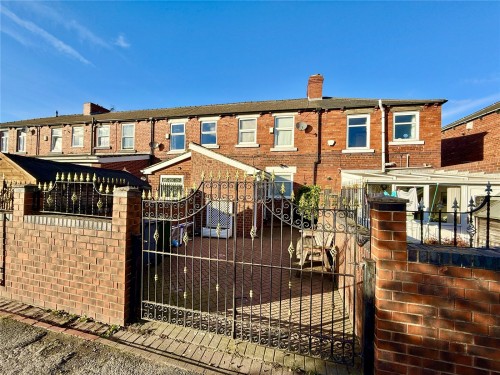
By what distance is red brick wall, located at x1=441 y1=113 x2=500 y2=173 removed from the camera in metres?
10.5

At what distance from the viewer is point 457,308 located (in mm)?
2168

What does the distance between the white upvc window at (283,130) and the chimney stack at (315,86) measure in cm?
263

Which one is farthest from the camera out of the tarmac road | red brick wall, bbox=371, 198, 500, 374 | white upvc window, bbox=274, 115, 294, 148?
white upvc window, bbox=274, 115, 294, 148

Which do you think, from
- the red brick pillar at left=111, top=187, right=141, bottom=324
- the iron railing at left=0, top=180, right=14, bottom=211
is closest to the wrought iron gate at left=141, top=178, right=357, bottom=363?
the red brick pillar at left=111, top=187, right=141, bottom=324

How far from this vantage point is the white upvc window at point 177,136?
15.3 m

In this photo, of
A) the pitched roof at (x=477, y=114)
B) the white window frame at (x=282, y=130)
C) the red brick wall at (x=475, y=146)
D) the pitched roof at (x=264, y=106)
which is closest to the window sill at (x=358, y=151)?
the pitched roof at (x=264, y=106)

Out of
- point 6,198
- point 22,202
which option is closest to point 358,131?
point 22,202

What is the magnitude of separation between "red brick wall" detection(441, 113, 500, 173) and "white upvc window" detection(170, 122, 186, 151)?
13.5 meters

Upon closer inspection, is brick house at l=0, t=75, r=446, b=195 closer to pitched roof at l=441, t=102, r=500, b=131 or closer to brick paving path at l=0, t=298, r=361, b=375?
pitched roof at l=441, t=102, r=500, b=131

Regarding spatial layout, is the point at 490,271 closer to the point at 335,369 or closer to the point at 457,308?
the point at 457,308

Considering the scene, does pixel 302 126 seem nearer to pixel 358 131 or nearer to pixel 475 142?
pixel 358 131

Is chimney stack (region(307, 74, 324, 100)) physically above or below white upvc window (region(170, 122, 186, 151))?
above

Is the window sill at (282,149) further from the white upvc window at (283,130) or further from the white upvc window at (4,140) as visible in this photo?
the white upvc window at (4,140)

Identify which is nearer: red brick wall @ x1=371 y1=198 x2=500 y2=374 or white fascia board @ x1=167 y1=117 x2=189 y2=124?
red brick wall @ x1=371 y1=198 x2=500 y2=374
